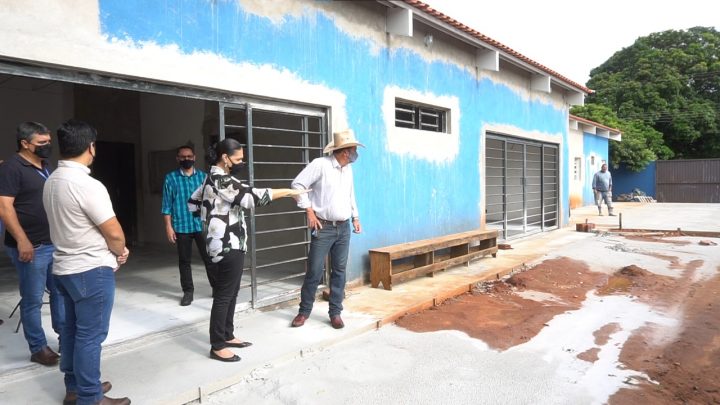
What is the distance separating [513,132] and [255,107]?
658 centimetres

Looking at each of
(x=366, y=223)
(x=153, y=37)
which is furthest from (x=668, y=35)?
(x=153, y=37)

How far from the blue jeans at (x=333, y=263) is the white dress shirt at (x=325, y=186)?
0.14 metres

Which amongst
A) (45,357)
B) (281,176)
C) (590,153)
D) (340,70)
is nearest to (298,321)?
(45,357)

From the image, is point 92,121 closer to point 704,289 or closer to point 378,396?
point 378,396

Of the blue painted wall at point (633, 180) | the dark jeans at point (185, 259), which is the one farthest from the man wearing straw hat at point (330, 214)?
the blue painted wall at point (633, 180)

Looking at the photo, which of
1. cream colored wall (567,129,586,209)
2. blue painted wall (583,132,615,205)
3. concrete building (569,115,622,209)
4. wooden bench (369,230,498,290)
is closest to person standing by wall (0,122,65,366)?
wooden bench (369,230,498,290)

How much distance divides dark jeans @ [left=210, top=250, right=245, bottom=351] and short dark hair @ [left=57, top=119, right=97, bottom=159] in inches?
48.7

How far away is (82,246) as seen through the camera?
2.84m

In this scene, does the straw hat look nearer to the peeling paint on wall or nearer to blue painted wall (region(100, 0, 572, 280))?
the peeling paint on wall

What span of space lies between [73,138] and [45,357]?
185 cm

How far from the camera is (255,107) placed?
16.8 ft

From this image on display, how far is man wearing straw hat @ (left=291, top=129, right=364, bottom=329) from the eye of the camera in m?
4.64

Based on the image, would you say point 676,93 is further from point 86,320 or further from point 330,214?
point 86,320

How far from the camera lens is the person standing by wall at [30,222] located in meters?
3.44
